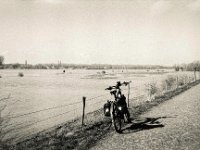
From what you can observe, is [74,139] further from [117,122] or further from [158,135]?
[158,135]

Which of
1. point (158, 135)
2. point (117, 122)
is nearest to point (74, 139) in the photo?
point (117, 122)

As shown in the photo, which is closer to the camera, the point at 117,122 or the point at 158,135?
the point at 158,135

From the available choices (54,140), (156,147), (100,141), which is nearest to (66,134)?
(54,140)

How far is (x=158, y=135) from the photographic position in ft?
25.6

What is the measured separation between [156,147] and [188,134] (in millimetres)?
1610

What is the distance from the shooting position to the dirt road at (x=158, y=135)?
6.84 m

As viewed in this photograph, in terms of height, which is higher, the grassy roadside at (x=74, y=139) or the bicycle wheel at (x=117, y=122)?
the bicycle wheel at (x=117, y=122)

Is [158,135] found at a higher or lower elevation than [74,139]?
higher

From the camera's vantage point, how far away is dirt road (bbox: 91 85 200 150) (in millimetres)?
6840

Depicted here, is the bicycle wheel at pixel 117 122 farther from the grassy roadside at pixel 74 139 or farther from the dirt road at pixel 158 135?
the grassy roadside at pixel 74 139

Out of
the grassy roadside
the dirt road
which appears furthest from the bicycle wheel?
the grassy roadside

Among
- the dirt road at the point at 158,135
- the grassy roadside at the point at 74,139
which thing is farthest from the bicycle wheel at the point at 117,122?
the grassy roadside at the point at 74,139

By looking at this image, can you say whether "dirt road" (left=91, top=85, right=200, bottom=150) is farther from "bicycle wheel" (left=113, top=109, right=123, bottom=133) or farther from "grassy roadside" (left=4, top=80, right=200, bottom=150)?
"grassy roadside" (left=4, top=80, right=200, bottom=150)

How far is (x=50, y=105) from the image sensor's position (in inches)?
733
